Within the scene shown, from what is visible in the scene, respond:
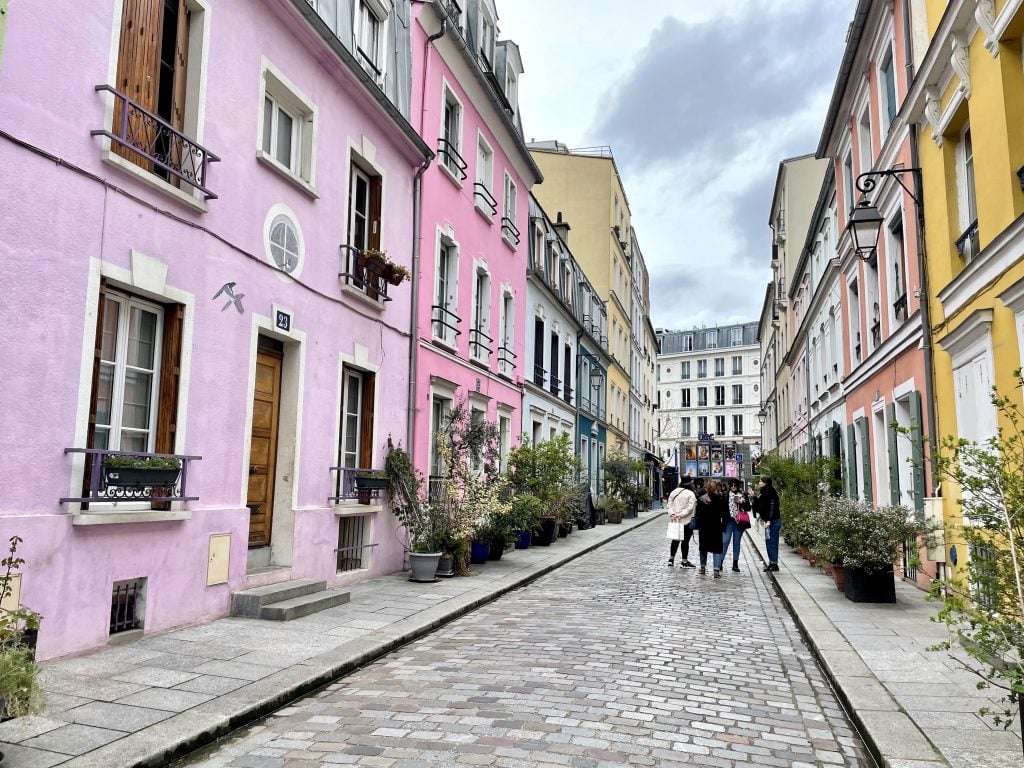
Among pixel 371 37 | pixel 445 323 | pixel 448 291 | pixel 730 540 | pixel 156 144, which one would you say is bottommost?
pixel 730 540

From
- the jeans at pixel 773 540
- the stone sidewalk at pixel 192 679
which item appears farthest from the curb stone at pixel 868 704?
the jeans at pixel 773 540

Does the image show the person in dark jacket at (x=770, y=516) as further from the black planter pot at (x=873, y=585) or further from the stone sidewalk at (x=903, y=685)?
the black planter pot at (x=873, y=585)

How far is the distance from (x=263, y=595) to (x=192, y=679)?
241 centimetres

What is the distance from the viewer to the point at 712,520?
13.6m

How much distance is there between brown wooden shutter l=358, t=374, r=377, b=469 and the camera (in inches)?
442

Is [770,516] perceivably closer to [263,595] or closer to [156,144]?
[263,595]

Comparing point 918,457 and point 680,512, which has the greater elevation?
point 918,457

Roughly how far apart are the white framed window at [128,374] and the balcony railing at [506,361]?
10.9 metres

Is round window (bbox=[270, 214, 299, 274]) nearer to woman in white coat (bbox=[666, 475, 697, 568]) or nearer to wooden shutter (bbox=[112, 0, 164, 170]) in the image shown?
wooden shutter (bbox=[112, 0, 164, 170])

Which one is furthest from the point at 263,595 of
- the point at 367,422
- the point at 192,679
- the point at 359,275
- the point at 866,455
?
the point at 866,455

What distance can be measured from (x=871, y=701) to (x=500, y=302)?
13.3m

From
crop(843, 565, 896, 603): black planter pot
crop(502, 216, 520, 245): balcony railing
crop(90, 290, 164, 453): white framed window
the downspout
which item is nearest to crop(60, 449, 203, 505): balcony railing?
crop(90, 290, 164, 453): white framed window

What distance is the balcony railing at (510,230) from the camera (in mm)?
17906

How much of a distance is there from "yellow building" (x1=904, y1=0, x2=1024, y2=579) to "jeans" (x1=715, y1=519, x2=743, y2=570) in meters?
4.49
